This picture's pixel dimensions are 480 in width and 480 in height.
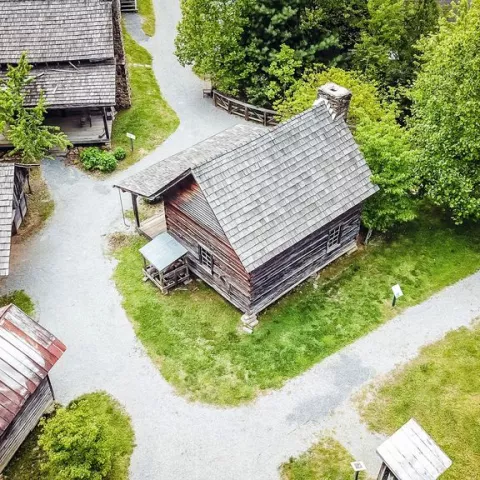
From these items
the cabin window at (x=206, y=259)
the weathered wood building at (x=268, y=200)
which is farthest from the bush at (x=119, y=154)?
the cabin window at (x=206, y=259)

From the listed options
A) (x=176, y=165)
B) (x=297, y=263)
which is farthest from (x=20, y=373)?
(x=297, y=263)

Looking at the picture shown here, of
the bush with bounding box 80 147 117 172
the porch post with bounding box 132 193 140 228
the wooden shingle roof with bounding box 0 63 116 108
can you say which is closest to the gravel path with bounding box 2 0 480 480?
the porch post with bounding box 132 193 140 228

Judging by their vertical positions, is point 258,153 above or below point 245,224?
above

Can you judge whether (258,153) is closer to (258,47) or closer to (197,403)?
(197,403)

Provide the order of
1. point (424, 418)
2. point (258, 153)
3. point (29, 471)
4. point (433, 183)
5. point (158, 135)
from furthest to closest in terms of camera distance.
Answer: point (158, 135), point (433, 183), point (258, 153), point (424, 418), point (29, 471)

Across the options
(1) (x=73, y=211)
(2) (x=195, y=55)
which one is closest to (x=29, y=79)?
(1) (x=73, y=211)

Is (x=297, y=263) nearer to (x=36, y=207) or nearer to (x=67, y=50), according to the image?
(x=36, y=207)

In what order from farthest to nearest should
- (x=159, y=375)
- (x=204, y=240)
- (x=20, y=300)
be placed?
(x=20, y=300) → (x=204, y=240) → (x=159, y=375)
